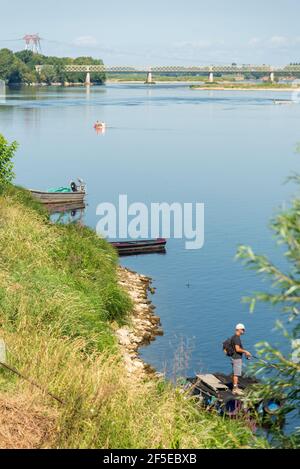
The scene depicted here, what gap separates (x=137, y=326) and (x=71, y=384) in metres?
14.8

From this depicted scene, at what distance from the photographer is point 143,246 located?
41.1m

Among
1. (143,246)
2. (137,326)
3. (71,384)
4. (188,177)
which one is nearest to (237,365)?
(71,384)

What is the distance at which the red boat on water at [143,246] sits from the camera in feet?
133

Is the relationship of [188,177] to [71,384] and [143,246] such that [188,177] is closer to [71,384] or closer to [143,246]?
[143,246]

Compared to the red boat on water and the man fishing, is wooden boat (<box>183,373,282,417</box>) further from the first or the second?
the red boat on water

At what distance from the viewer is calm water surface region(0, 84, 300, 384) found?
29.7m

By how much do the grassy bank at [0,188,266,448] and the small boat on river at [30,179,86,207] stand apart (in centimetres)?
2538

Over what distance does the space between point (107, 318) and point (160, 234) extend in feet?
61.5

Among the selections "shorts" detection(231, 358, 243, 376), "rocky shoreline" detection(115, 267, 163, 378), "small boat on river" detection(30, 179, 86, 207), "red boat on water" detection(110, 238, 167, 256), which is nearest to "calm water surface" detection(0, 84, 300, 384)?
"rocky shoreline" detection(115, 267, 163, 378)
